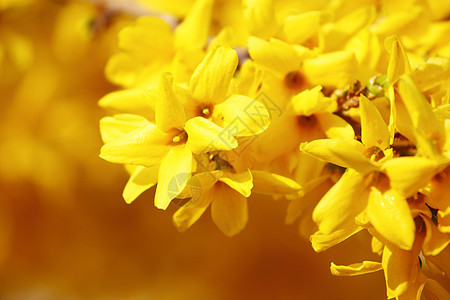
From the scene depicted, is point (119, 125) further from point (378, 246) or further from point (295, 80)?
point (378, 246)

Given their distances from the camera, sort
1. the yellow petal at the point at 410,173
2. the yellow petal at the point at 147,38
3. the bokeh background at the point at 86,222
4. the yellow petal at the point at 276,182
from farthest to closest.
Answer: the bokeh background at the point at 86,222
the yellow petal at the point at 147,38
the yellow petal at the point at 276,182
the yellow petal at the point at 410,173

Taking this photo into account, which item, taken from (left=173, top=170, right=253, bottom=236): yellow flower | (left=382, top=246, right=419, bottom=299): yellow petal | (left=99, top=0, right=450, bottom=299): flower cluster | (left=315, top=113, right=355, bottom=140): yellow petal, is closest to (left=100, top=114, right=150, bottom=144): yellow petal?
(left=99, top=0, right=450, bottom=299): flower cluster

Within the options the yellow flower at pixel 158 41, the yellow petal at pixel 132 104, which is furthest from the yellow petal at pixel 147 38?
the yellow petal at pixel 132 104

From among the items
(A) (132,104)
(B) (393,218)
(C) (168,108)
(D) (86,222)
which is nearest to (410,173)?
(B) (393,218)

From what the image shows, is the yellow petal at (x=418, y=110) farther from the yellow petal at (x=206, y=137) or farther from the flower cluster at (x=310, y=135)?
the yellow petal at (x=206, y=137)

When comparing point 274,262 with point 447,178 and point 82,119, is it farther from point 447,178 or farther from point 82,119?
point 447,178

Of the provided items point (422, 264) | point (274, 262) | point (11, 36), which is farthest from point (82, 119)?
point (422, 264)

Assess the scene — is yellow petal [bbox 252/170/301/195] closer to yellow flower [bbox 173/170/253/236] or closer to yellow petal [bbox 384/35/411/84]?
yellow flower [bbox 173/170/253/236]
